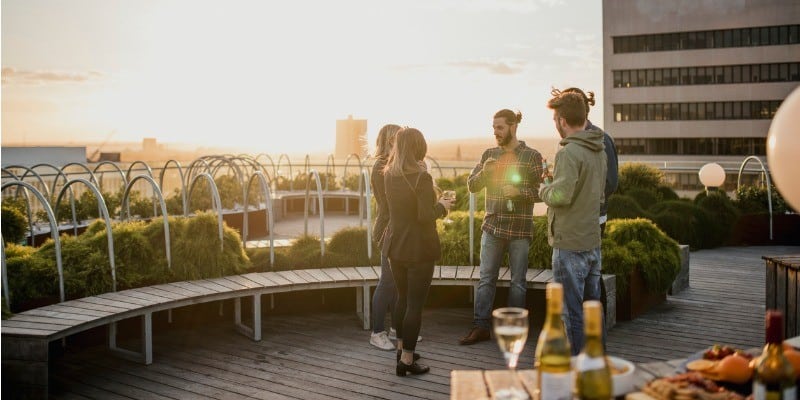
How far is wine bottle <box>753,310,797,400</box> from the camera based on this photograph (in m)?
1.94

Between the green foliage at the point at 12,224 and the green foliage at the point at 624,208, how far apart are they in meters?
7.80

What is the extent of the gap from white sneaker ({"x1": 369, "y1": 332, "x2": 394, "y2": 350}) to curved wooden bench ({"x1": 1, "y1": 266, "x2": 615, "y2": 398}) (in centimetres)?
60

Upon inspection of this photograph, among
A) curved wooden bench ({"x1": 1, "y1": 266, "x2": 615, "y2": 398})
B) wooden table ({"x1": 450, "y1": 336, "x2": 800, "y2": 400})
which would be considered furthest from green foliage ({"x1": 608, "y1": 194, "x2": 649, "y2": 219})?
wooden table ({"x1": 450, "y1": 336, "x2": 800, "y2": 400})

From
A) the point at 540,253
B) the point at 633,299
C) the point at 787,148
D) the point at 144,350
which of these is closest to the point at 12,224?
the point at 144,350

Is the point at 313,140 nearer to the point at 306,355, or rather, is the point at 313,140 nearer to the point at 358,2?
the point at 358,2

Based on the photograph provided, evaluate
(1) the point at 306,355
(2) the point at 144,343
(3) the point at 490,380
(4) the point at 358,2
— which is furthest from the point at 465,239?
(4) the point at 358,2

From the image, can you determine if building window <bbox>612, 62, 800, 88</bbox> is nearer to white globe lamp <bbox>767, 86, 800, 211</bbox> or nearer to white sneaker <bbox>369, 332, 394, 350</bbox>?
white sneaker <bbox>369, 332, 394, 350</bbox>

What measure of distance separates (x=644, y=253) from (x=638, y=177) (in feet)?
26.8

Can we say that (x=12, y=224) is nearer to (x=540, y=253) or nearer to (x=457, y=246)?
(x=457, y=246)

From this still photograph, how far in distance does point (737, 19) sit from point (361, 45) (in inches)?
1823

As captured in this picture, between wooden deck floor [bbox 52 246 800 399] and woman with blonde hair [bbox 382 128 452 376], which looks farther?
wooden deck floor [bbox 52 246 800 399]

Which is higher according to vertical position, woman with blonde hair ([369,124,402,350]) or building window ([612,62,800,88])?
building window ([612,62,800,88])

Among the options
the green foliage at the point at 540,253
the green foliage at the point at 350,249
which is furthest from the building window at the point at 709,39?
the green foliage at the point at 350,249

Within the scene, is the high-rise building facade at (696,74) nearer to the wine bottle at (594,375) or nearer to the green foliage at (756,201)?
the green foliage at (756,201)
